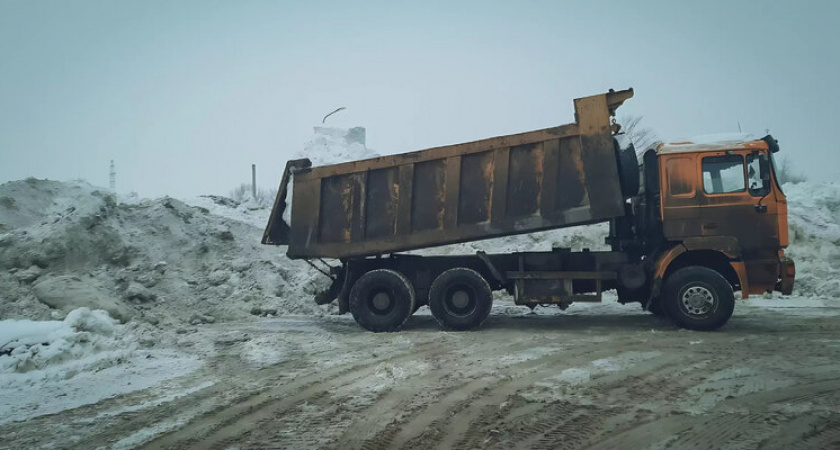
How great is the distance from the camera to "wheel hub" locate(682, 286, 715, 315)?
8.55 metres

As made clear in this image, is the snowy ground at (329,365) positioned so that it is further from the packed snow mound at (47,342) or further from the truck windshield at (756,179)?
A: the truck windshield at (756,179)

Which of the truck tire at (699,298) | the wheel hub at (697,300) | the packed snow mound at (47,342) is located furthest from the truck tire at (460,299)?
the packed snow mound at (47,342)

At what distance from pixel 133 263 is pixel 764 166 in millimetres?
12907

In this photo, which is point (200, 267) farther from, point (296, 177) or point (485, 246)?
point (485, 246)

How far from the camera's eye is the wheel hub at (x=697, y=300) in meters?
8.55

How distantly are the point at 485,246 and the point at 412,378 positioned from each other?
1205cm

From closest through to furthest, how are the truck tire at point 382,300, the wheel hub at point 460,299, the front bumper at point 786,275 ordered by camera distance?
1. the front bumper at point 786,275
2. the wheel hub at point 460,299
3. the truck tire at point 382,300

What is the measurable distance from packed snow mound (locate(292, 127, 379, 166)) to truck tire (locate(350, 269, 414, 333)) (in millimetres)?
17561

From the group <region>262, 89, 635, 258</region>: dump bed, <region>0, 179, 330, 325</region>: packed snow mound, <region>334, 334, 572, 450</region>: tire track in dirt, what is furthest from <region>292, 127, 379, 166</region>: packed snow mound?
<region>334, 334, 572, 450</region>: tire track in dirt

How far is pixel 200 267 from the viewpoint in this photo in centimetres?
1371

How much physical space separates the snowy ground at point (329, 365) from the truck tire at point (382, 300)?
35 cm

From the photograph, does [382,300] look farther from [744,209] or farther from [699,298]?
[744,209]

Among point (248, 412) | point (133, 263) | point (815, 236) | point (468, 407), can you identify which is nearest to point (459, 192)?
point (468, 407)

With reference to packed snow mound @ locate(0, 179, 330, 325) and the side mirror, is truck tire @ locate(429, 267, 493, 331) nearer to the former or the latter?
packed snow mound @ locate(0, 179, 330, 325)
